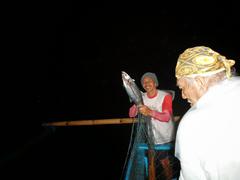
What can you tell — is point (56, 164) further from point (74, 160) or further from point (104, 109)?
point (104, 109)

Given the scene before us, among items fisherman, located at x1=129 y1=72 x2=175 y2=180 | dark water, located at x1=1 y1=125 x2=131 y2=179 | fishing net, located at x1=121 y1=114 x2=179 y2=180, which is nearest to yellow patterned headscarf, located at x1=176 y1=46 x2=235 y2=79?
fishing net, located at x1=121 y1=114 x2=179 y2=180

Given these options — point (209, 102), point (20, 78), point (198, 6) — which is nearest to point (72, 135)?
point (209, 102)

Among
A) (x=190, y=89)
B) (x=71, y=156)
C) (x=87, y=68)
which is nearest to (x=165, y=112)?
(x=190, y=89)

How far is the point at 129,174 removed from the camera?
2.81m

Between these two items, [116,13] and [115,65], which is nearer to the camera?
[115,65]

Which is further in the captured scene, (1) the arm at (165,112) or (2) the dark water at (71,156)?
(2) the dark water at (71,156)

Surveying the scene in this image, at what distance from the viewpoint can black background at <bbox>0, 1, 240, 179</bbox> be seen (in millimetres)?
8102

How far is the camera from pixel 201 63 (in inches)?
65.9

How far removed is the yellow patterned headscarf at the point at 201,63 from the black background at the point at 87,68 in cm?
472

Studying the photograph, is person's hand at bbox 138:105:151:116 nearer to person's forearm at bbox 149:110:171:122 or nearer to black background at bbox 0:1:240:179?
person's forearm at bbox 149:110:171:122

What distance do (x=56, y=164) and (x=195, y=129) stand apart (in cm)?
698

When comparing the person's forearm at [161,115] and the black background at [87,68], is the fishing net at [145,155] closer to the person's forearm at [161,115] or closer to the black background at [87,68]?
the person's forearm at [161,115]

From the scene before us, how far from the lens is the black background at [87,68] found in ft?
26.6

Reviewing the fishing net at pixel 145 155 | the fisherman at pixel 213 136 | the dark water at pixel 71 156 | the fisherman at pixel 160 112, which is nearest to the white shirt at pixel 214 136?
the fisherman at pixel 213 136
